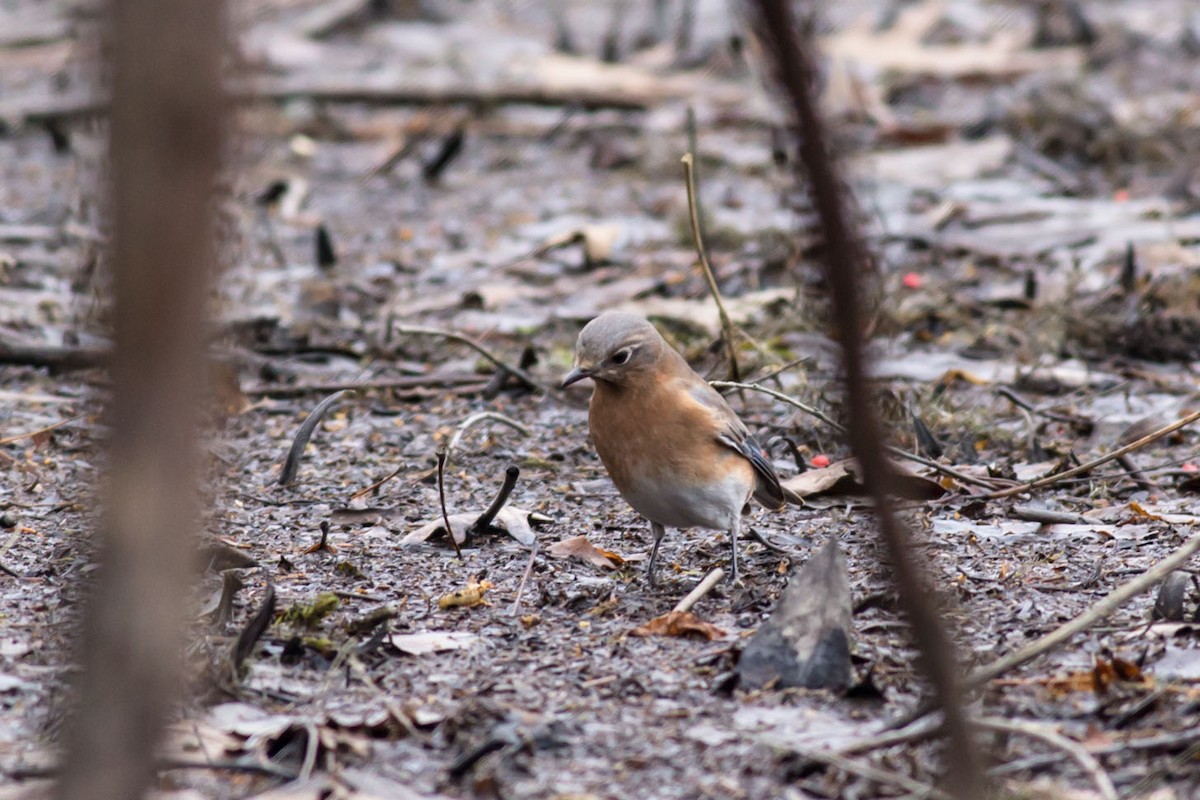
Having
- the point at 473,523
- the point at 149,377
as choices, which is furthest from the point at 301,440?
the point at 149,377

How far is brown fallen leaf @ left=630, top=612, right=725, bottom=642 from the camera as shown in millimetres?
3865

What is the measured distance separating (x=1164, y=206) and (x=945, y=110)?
3202mm

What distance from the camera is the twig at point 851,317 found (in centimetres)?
144

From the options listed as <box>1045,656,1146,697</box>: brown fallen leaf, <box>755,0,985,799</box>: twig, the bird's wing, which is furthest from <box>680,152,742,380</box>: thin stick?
<box>755,0,985,799</box>: twig

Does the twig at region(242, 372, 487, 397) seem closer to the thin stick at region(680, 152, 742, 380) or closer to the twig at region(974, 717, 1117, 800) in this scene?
the thin stick at region(680, 152, 742, 380)

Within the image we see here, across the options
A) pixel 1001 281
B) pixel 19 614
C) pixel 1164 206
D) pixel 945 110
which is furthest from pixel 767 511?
pixel 945 110

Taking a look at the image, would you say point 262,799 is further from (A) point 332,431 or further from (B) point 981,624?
(A) point 332,431

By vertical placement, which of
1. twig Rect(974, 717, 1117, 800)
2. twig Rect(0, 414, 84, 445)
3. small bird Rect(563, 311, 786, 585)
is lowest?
twig Rect(0, 414, 84, 445)

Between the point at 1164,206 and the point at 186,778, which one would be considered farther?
the point at 1164,206

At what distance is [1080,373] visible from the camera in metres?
6.39

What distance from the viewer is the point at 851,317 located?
1.52 meters

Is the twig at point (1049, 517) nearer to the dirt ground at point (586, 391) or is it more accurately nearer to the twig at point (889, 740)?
the dirt ground at point (586, 391)

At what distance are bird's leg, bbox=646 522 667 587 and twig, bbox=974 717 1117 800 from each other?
1.54 metres

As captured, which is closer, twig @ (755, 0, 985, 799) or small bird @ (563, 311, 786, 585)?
twig @ (755, 0, 985, 799)
